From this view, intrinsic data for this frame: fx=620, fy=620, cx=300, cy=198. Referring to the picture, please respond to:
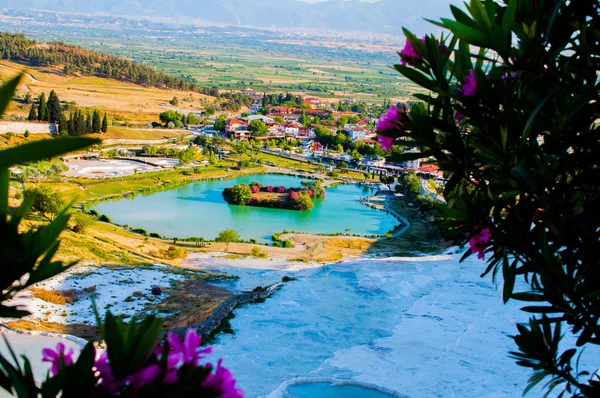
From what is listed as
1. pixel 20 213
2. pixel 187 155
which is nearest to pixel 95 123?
pixel 187 155

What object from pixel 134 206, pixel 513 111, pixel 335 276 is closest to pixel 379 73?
pixel 134 206

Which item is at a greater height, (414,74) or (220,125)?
(414,74)

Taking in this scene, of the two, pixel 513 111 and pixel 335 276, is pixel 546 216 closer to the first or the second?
pixel 513 111

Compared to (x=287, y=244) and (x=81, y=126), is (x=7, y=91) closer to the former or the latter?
(x=287, y=244)

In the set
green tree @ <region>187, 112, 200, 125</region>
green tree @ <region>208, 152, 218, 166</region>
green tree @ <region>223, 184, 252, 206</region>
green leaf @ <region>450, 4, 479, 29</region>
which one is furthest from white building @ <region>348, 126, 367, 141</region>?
green leaf @ <region>450, 4, 479, 29</region>

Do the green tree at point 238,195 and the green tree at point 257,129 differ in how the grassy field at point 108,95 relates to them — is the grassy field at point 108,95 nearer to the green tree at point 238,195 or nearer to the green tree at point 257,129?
the green tree at point 257,129

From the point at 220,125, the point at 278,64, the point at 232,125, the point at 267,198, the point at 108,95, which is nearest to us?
the point at 267,198

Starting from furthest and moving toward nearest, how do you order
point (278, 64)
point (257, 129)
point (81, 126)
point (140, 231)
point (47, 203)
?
1. point (278, 64)
2. point (257, 129)
3. point (81, 126)
4. point (140, 231)
5. point (47, 203)
